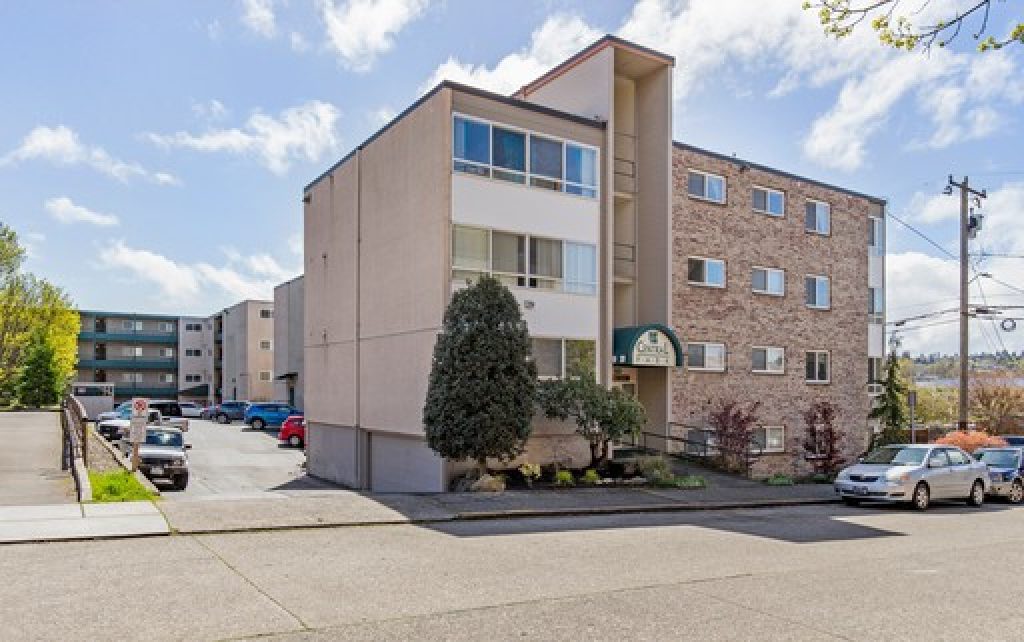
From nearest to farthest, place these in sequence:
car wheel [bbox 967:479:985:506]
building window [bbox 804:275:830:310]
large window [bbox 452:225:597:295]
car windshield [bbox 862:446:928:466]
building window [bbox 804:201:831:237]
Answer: car windshield [bbox 862:446:928:466] → large window [bbox 452:225:597:295] → car wheel [bbox 967:479:985:506] → building window [bbox 804:275:830:310] → building window [bbox 804:201:831:237]

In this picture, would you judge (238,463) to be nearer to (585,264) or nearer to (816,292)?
(585,264)

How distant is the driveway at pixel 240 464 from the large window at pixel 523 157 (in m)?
9.61

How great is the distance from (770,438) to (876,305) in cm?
872

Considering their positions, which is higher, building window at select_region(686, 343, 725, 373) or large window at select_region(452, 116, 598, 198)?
large window at select_region(452, 116, 598, 198)

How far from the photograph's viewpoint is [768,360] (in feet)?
93.2

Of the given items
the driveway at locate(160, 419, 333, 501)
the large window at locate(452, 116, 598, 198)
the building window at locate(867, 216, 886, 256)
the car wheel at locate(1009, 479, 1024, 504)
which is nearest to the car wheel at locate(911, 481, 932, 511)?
the car wheel at locate(1009, 479, 1024, 504)

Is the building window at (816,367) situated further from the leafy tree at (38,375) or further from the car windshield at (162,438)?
the leafy tree at (38,375)

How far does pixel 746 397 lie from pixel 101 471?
19.3 m

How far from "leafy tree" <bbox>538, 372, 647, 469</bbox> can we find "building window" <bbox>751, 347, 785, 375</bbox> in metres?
9.64

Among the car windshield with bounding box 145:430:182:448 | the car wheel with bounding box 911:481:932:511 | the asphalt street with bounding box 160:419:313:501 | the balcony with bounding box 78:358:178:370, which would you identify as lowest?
the asphalt street with bounding box 160:419:313:501

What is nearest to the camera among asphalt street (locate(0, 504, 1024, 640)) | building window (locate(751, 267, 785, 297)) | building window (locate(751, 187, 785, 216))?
asphalt street (locate(0, 504, 1024, 640))

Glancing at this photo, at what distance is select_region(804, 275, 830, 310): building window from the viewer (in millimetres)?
30047

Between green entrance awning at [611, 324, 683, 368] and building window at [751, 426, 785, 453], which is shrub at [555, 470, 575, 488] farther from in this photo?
building window at [751, 426, 785, 453]

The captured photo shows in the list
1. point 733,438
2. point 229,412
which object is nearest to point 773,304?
point 733,438
